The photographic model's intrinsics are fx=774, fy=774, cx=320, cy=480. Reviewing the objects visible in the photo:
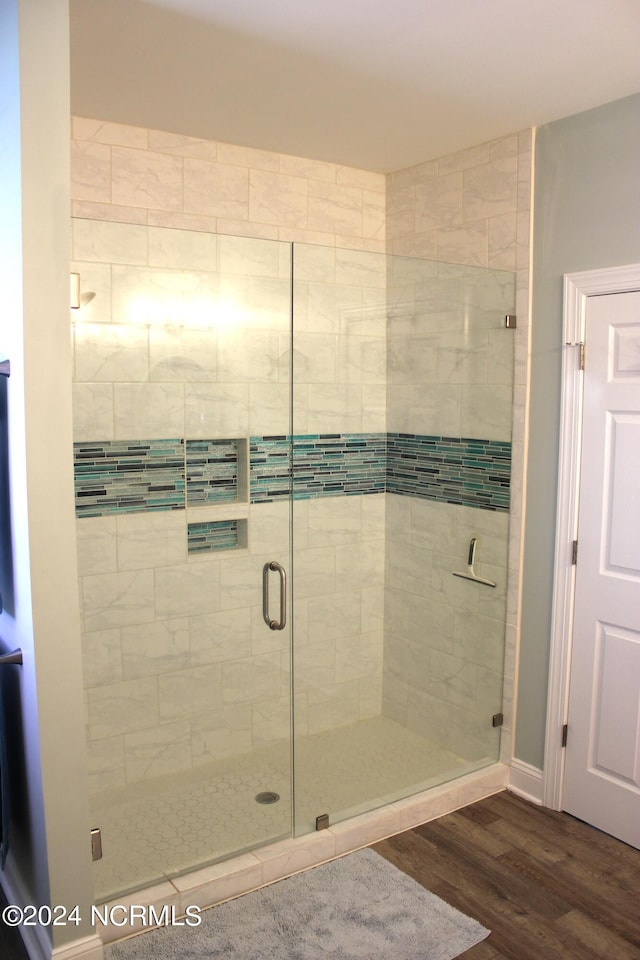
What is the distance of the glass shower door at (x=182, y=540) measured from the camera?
231cm

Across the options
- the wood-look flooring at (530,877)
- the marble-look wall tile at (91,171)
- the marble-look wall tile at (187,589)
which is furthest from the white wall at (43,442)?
the wood-look flooring at (530,877)

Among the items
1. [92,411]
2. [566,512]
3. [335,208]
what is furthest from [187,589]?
[335,208]

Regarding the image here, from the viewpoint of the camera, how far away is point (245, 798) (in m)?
2.64

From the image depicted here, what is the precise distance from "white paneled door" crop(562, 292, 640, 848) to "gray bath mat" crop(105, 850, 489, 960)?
0.81 m

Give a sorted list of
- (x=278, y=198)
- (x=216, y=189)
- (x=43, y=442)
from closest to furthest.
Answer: (x=43, y=442)
(x=216, y=189)
(x=278, y=198)

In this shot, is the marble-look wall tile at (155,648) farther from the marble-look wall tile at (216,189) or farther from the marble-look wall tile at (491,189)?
the marble-look wall tile at (491,189)

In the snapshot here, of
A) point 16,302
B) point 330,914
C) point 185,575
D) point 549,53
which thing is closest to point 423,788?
point 330,914

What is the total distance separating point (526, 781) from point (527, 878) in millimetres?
569

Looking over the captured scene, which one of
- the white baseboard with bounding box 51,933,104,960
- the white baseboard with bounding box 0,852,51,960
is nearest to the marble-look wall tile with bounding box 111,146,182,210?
the white baseboard with bounding box 0,852,51,960

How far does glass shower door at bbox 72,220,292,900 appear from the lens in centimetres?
231

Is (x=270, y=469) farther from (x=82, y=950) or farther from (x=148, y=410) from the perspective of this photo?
(x=82, y=950)

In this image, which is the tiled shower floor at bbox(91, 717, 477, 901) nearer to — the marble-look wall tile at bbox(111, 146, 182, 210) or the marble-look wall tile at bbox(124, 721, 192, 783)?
the marble-look wall tile at bbox(124, 721, 192, 783)

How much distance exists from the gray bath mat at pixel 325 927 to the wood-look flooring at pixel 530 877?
3.2 inches

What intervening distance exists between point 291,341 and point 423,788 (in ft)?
5.93
